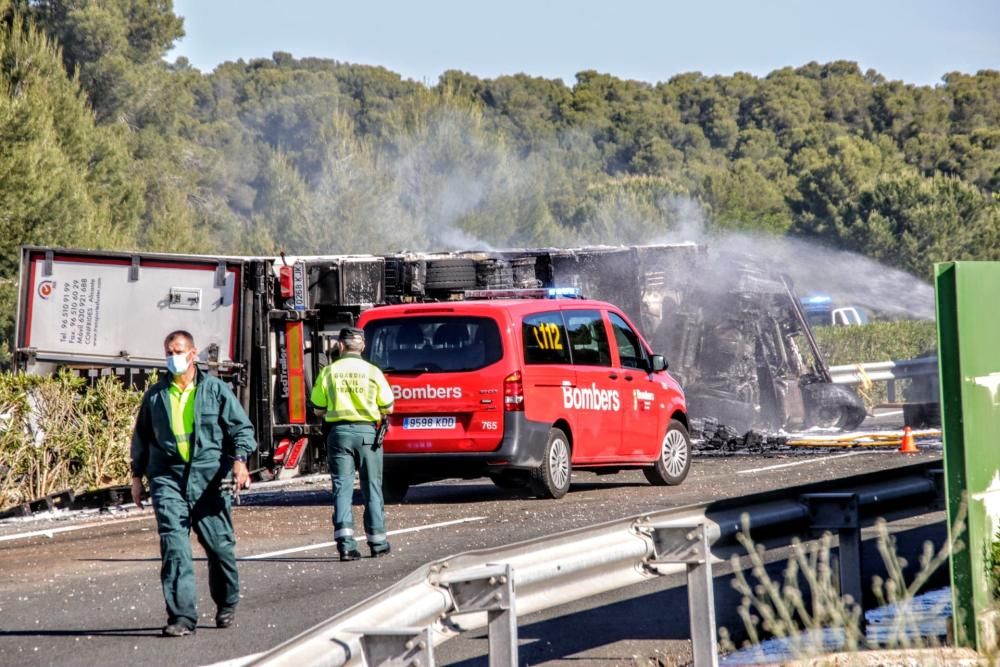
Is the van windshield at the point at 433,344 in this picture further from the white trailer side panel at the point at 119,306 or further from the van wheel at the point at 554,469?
the white trailer side panel at the point at 119,306

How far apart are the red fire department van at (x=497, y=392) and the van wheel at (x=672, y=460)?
876 millimetres

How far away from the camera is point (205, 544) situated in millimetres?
→ 8750

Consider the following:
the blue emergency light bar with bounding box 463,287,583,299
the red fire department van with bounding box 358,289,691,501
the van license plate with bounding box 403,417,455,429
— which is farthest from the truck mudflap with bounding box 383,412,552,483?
the blue emergency light bar with bounding box 463,287,583,299

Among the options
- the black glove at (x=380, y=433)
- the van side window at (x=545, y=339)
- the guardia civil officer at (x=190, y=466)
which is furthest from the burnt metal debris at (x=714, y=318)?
the guardia civil officer at (x=190, y=466)

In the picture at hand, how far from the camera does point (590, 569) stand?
6535 mm

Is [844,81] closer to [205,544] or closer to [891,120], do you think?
[891,120]

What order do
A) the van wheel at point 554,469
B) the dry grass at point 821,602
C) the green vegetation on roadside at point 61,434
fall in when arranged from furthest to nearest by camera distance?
the green vegetation on roadside at point 61,434 → the van wheel at point 554,469 → the dry grass at point 821,602

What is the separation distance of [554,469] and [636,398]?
173 centimetres

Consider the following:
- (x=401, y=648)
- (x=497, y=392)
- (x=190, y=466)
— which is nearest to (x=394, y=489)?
(x=497, y=392)

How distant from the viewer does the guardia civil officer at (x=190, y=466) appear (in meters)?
8.62

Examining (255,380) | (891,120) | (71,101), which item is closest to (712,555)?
(255,380)

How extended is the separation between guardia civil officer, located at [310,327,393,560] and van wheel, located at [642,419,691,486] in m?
5.96

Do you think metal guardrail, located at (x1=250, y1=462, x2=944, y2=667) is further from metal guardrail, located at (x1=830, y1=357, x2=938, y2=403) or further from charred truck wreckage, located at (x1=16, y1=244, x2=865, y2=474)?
metal guardrail, located at (x1=830, y1=357, x2=938, y2=403)

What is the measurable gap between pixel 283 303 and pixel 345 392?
7.69m
